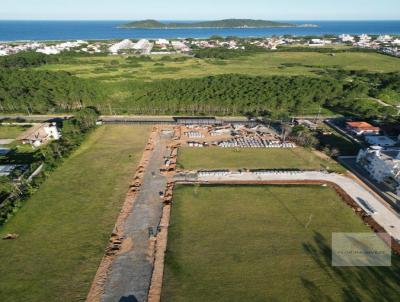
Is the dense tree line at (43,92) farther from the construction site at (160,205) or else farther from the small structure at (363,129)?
the small structure at (363,129)

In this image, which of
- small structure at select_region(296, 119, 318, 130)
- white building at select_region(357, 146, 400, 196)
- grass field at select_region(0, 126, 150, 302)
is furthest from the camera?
small structure at select_region(296, 119, 318, 130)

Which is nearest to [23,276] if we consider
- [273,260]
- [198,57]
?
[273,260]

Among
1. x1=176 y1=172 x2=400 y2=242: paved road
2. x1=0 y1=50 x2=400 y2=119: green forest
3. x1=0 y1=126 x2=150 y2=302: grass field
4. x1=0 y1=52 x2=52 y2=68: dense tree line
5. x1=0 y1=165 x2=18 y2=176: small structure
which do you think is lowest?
x1=176 y1=172 x2=400 y2=242: paved road

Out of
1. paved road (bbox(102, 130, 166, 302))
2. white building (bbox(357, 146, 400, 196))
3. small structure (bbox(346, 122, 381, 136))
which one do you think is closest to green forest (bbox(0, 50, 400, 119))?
small structure (bbox(346, 122, 381, 136))

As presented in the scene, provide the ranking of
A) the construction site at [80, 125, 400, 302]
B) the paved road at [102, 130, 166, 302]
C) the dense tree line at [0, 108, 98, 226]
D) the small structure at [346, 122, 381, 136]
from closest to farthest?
the paved road at [102, 130, 166, 302] → the construction site at [80, 125, 400, 302] → the dense tree line at [0, 108, 98, 226] → the small structure at [346, 122, 381, 136]

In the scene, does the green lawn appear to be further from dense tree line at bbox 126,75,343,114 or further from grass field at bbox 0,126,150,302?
dense tree line at bbox 126,75,343,114

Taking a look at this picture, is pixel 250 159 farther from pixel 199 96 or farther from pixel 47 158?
pixel 47 158

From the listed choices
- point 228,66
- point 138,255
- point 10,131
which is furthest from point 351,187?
point 228,66
